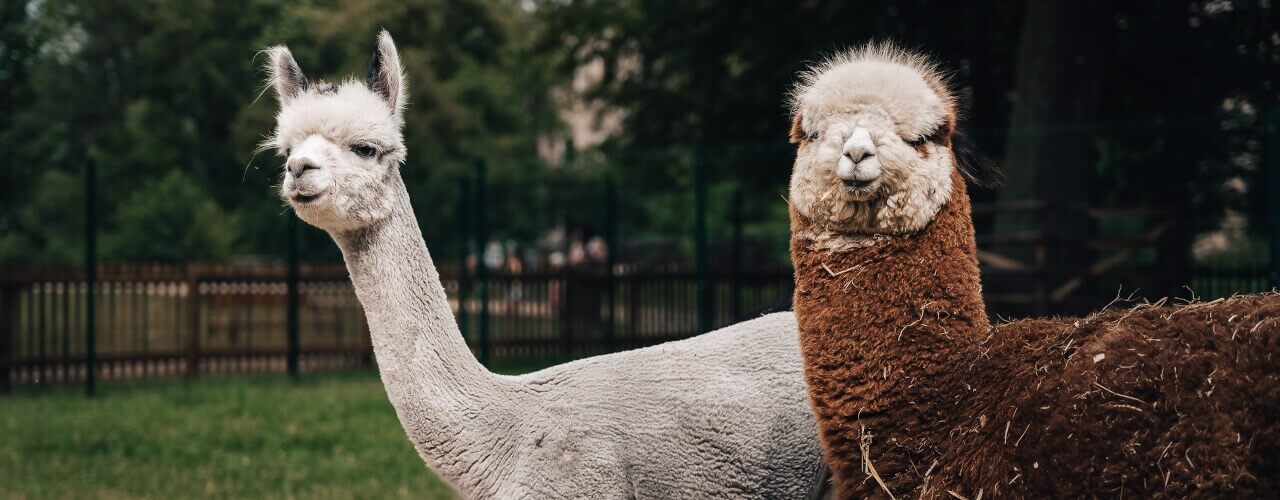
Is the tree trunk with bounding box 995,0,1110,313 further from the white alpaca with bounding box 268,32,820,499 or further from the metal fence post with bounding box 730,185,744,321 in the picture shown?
the white alpaca with bounding box 268,32,820,499

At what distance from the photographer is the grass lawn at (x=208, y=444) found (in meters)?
7.50

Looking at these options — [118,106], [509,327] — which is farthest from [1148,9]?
[118,106]

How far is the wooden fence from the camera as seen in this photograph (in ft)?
43.4

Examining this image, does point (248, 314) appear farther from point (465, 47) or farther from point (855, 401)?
point (465, 47)

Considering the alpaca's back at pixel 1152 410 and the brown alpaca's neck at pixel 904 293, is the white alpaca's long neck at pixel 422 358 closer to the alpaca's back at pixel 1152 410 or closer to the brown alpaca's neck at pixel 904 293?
the brown alpaca's neck at pixel 904 293

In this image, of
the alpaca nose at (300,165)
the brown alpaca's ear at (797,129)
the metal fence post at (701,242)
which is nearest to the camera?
the brown alpaca's ear at (797,129)

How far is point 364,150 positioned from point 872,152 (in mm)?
1712

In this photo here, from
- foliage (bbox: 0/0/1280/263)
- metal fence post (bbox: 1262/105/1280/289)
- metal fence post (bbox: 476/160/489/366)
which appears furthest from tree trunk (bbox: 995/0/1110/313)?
metal fence post (bbox: 476/160/489/366)

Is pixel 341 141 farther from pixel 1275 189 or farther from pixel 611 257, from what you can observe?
pixel 611 257

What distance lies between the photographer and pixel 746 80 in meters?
16.4

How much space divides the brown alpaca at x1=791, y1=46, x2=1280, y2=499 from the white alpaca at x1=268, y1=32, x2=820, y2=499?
82 cm

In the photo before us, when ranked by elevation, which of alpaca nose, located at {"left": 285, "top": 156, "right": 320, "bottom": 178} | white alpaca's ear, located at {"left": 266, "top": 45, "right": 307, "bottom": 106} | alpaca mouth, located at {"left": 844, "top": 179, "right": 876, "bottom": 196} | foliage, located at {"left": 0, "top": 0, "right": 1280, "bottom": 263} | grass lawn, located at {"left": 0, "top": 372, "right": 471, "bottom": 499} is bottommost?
grass lawn, located at {"left": 0, "top": 372, "right": 471, "bottom": 499}

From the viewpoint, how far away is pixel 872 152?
267cm

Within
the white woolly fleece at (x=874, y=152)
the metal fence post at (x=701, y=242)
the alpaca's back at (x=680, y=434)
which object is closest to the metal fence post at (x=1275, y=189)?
the metal fence post at (x=701, y=242)
